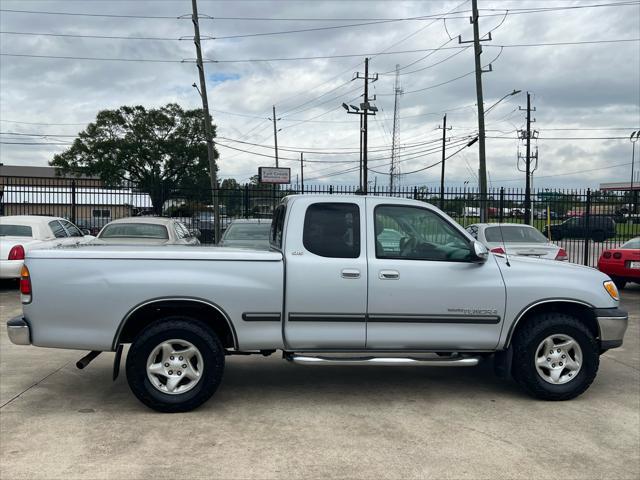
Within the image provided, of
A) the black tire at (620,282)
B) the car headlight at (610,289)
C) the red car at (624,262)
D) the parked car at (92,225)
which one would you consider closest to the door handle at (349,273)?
the car headlight at (610,289)

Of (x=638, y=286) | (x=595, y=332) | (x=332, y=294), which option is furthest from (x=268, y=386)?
(x=638, y=286)

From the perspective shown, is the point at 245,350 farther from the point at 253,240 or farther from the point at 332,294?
the point at 253,240

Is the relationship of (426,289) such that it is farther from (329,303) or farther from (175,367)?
(175,367)

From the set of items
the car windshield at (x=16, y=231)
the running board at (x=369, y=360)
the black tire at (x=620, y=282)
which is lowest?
the black tire at (x=620, y=282)

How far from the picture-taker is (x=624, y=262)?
12750 millimetres

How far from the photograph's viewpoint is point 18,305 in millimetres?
10641

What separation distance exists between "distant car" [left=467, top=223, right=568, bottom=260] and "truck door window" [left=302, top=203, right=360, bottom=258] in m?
6.53

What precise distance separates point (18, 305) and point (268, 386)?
6.78 meters

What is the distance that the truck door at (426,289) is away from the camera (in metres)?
5.23

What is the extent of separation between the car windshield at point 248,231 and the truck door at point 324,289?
5.34 meters

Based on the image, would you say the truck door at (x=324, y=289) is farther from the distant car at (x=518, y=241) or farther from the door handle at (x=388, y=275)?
the distant car at (x=518, y=241)

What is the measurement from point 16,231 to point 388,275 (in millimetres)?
9810

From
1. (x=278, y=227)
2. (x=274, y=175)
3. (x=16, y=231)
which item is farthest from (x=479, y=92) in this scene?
(x=278, y=227)

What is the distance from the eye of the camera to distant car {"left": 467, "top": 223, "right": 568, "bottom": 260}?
37.2 ft
